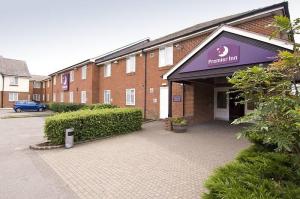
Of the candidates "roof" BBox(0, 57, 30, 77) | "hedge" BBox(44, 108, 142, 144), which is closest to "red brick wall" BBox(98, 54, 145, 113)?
"hedge" BBox(44, 108, 142, 144)

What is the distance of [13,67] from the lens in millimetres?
42344

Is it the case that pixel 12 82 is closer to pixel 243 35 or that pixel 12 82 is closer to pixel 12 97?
pixel 12 97

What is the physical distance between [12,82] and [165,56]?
34.3 metres

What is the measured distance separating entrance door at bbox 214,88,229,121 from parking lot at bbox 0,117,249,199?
165 inches

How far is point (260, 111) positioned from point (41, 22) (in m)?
22.1

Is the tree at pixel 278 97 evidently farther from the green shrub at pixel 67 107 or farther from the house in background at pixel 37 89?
the house in background at pixel 37 89

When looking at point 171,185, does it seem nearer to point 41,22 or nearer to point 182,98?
point 182,98

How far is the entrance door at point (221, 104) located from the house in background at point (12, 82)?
123ft

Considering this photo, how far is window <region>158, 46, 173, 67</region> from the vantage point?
1702cm

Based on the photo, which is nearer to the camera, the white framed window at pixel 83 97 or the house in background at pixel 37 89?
the white framed window at pixel 83 97

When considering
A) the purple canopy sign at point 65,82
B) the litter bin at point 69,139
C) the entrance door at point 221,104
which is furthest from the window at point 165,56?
the purple canopy sign at point 65,82

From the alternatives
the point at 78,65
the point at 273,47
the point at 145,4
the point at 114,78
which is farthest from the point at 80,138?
the point at 78,65

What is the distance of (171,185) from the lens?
220 inches

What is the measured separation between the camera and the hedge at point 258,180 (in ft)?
10.4
